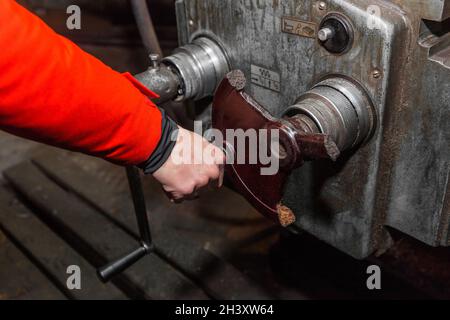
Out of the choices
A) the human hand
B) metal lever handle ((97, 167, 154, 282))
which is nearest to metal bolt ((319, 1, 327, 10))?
the human hand

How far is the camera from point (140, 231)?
979 mm

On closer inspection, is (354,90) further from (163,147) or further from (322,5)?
(163,147)

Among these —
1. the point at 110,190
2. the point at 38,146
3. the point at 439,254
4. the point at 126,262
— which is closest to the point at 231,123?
the point at 126,262

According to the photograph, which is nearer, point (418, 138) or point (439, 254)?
point (418, 138)

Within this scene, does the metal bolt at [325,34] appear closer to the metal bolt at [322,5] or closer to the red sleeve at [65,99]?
the metal bolt at [322,5]

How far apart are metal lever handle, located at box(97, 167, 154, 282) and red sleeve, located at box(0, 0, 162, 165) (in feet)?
0.75

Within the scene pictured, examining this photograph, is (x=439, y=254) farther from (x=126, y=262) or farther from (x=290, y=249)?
(x=126, y=262)

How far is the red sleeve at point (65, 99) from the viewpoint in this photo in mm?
561

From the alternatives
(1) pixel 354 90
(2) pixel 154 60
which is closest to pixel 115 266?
(2) pixel 154 60

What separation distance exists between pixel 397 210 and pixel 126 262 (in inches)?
20.1

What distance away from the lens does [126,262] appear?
3.20 feet

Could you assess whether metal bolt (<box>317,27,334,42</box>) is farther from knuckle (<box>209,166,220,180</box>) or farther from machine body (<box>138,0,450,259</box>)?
knuckle (<box>209,166,220,180</box>)

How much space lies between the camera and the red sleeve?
0.56 m

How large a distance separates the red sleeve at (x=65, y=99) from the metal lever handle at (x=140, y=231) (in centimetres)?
23
